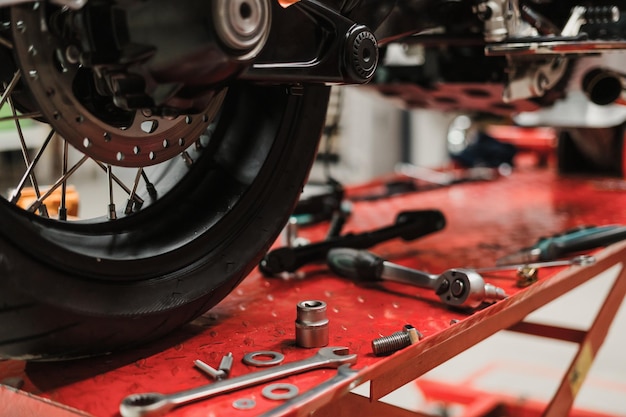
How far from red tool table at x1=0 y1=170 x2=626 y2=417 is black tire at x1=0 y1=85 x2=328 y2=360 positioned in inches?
1.4

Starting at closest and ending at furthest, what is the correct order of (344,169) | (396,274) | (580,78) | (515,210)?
(396,274), (580,78), (515,210), (344,169)

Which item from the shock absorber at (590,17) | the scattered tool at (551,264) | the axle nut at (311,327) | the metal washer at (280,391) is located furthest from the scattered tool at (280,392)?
the shock absorber at (590,17)

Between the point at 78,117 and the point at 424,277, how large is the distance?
53 centimetres

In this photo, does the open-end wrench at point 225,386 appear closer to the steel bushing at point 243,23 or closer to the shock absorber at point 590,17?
the steel bushing at point 243,23

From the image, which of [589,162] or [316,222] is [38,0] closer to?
[316,222]

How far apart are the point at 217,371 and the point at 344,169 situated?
3.85 m

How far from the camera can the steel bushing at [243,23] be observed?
2.16ft

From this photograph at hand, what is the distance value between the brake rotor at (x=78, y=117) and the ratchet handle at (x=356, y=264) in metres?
0.36

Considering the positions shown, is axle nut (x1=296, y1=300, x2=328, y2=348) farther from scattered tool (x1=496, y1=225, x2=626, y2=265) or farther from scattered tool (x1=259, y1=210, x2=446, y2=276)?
scattered tool (x1=496, y1=225, x2=626, y2=265)

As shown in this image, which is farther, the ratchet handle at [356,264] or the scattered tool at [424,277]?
the ratchet handle at [356,264]

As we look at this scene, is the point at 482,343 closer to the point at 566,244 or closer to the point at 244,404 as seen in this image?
the point at 566,244

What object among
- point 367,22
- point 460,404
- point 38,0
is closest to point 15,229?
point 38,0

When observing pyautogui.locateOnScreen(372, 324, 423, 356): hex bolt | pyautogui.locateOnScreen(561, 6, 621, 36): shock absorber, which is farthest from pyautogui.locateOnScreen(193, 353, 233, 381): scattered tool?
pyautogui.locateOnScreen(561, 6, 621, 36): shock absorber

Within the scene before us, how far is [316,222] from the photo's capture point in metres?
1.57
